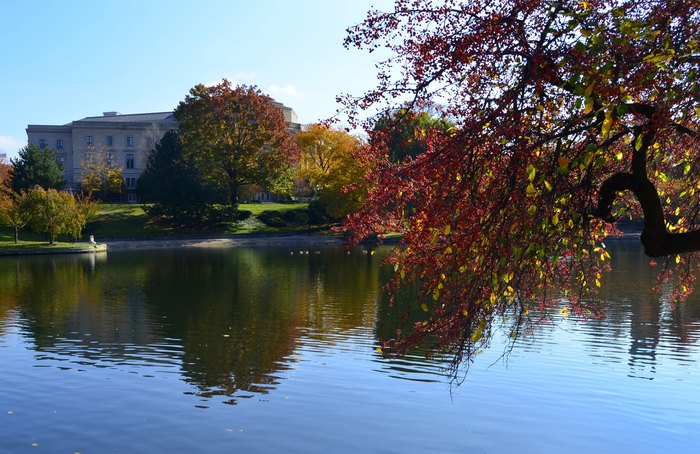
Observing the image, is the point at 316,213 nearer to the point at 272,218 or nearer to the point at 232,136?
the point at 272,218

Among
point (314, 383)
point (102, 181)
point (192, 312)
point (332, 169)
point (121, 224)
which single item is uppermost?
point (332, 169)

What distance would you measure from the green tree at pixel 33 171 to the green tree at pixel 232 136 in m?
12.5

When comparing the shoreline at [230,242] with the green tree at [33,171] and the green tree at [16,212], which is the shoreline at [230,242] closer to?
the green tree at [16,212]

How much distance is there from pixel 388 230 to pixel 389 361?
8447 millimetres

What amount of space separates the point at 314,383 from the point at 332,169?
5159 cm

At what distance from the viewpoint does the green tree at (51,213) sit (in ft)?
156

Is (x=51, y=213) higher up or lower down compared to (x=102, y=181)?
lower down

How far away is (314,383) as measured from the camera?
13.1 meters

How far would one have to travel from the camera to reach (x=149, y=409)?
11.5m

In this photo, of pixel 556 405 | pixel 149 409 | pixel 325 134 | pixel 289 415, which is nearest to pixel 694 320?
pixel 556 405

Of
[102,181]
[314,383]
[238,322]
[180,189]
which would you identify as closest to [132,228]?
[180,189]

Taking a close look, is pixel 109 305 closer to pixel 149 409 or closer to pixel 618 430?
pixel 149 409

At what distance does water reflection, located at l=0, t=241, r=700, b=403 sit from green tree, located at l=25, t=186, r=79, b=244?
12865mm

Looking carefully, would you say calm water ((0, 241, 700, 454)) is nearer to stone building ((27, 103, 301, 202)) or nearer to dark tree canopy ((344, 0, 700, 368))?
dark tree canopy ((344, 0, 700, 368))
